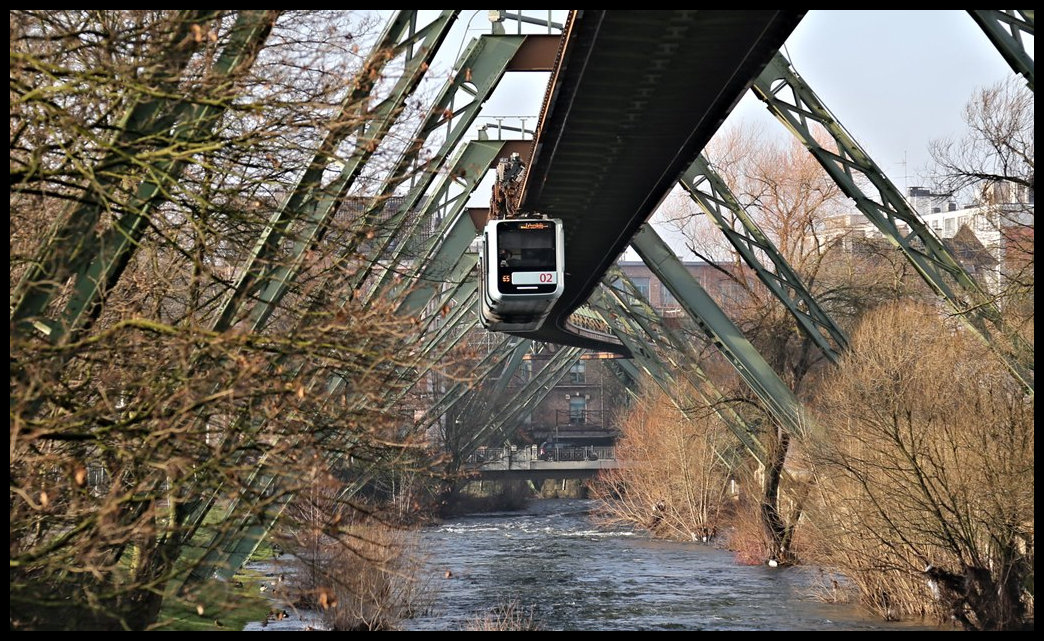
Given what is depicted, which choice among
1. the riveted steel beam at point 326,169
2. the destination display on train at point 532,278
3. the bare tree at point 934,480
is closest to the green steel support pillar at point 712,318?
the destination display on train at point 532,278

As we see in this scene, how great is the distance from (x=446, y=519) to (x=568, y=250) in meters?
29.9

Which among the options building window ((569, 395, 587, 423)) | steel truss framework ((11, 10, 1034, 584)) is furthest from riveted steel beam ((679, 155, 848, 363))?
building window ((569, 395, 587, 423))

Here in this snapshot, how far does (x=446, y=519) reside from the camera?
51344 mm

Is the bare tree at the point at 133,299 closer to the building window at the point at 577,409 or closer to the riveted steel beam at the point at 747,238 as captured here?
the riveted steel beam at the point at 747,238

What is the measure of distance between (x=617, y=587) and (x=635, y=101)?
1677 cm

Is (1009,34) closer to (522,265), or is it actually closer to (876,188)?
(876,188)

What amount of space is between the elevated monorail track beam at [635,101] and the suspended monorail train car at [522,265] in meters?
0.35

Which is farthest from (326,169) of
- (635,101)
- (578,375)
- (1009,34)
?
(578,375)

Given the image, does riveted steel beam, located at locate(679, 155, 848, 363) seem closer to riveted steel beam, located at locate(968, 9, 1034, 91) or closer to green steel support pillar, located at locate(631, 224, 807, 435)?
green steel support pillar, located at locate(631, 224, 807, 435)

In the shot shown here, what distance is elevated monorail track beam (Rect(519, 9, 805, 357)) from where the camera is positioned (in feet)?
36.1

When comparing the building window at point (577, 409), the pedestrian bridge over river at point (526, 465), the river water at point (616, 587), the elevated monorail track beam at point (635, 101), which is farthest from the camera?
the building window at point (577, 409)

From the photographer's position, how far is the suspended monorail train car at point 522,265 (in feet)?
65.9

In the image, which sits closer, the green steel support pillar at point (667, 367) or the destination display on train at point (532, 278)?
the destination display on train at point (532, 278)

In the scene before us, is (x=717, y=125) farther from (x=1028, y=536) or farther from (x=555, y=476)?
(x=555, y=476)
